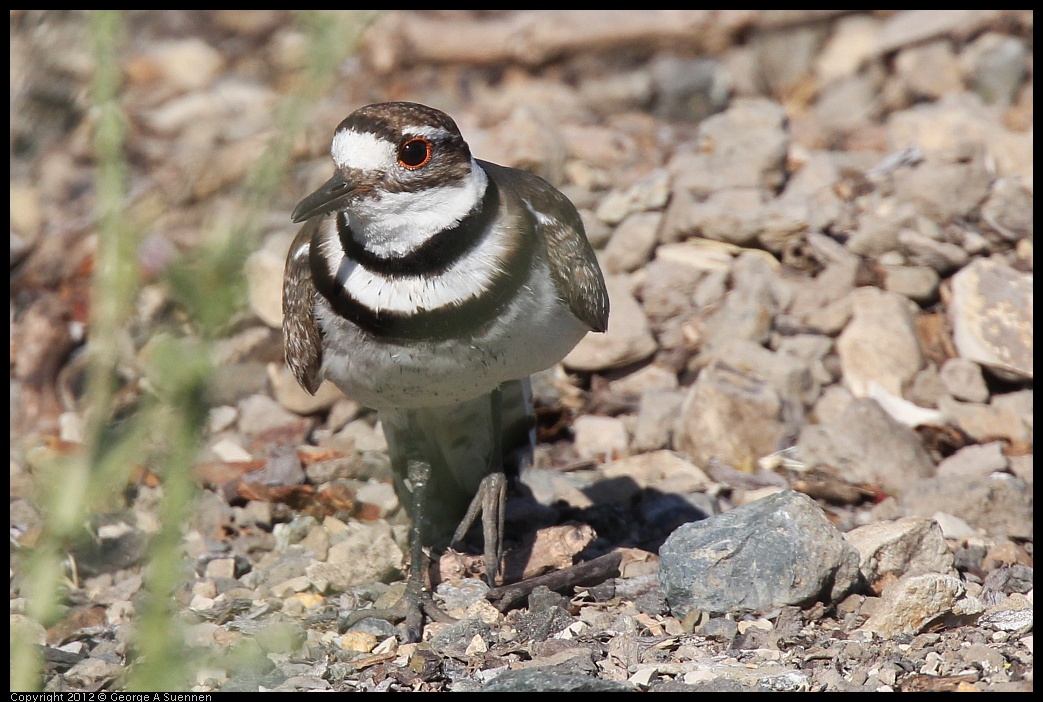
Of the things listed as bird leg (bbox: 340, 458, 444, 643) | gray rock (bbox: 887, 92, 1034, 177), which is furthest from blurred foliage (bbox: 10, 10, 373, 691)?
gray rock (bbox: 887, 92, 1034, 177)

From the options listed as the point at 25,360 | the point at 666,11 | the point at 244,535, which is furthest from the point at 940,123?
the point at 25,360

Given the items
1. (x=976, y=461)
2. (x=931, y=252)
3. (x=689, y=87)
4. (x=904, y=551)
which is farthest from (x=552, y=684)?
(x=689, y=87)

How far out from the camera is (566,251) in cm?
454

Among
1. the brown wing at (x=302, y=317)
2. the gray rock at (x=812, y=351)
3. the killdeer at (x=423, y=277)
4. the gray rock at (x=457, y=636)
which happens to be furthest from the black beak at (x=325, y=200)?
the gray rock at (x=812, y=351)

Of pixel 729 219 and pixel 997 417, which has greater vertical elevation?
pixel 729 219

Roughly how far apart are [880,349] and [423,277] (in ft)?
9.40

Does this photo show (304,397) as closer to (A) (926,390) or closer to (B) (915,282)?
(A) (926,390)

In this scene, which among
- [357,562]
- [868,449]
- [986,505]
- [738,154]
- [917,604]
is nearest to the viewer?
→ [917,604]

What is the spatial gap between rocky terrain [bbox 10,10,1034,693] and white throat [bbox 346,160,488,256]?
604 mm

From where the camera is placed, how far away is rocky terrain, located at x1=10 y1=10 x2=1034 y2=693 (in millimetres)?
3820

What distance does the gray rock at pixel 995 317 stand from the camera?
582 centimetres

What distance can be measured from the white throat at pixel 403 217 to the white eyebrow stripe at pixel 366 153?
11cm

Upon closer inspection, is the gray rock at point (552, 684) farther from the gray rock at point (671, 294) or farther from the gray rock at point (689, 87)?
the gray rock at point (689, 87)

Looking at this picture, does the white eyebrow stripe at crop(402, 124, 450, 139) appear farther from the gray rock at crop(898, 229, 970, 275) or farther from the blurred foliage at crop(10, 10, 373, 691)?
the gray rock at crop(898, 229, 970, 275)
